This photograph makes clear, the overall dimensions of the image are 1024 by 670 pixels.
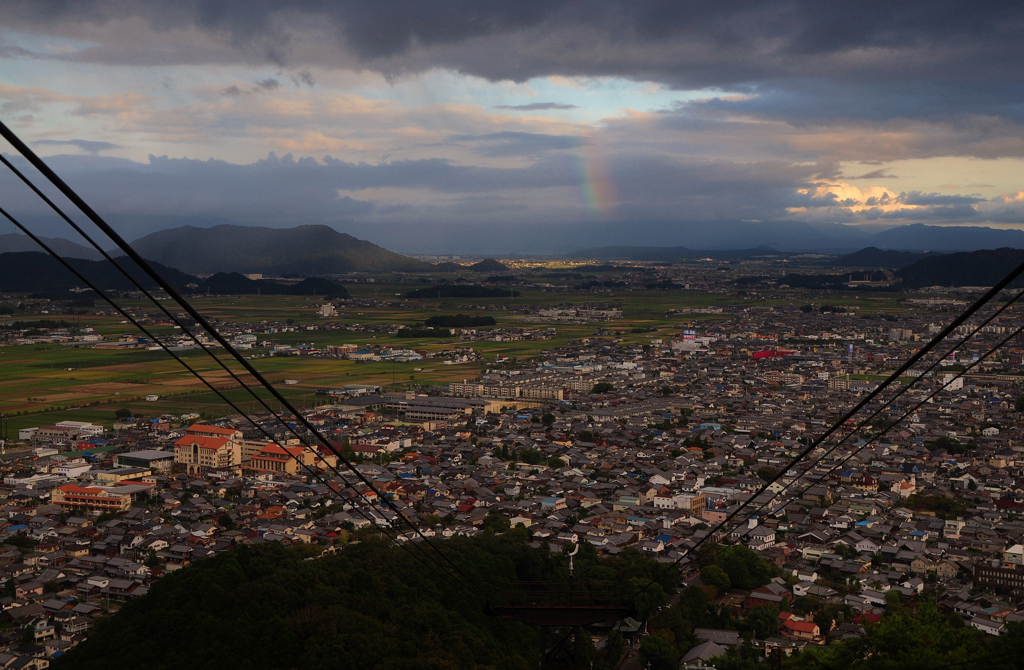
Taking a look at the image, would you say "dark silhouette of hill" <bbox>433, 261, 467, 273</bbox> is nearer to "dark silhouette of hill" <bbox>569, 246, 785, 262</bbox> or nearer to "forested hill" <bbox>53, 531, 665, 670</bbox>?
"dark silhouette of hill" <bbox>569, 246, 785, 262</bbox>

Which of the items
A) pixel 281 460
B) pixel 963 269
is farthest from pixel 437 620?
pixel 963 269

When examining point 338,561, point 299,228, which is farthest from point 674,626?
point 299,228

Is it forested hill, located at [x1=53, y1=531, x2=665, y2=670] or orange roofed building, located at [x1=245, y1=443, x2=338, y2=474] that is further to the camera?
orange roofed building, located at [x1=245, y1=443, x2=338, y2=474]

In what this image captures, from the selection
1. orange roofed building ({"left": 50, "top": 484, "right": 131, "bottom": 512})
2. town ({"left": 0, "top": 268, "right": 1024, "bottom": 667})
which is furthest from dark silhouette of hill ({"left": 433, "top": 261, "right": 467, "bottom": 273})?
orange roofed building ({"left": 50, "top": 484, "right": 131, "bottom": 512})

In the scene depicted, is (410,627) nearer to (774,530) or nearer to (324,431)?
(774,530)

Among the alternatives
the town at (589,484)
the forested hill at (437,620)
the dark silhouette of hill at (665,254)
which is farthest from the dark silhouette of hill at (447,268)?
the forested hill at (437,620)
